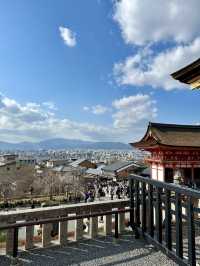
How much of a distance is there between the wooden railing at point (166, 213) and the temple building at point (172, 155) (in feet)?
36.8

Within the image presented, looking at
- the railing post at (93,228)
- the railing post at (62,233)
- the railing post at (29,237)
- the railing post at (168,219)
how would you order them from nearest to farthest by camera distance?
the railing post at (168,219) < the railing post at (29,237) < the railing post at (62,233) < the railing post at (93,228)

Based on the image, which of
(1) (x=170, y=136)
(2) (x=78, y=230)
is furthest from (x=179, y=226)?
(1) (x=170, y=136)

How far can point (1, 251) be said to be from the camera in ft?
20.8

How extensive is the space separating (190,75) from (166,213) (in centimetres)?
276

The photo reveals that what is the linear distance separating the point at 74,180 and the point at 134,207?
44397 mm

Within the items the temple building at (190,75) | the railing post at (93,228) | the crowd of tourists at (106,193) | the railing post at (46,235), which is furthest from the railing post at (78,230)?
the crowd of tourists at (106,193)

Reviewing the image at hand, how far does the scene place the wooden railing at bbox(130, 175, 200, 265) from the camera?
527cm

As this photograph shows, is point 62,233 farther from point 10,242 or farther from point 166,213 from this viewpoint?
point 166,213

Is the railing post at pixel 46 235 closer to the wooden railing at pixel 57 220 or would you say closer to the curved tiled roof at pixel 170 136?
the wooden railing at pixel 57 220

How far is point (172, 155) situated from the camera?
18828 mm

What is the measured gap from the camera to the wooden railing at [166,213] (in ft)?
17.3

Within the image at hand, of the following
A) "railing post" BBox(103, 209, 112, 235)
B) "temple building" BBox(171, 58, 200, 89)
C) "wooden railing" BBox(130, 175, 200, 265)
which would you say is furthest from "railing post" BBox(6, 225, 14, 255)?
"temple building" BBox(171, 58, 200, 89)

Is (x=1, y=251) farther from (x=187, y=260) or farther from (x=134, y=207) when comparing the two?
(x=187, y=260)

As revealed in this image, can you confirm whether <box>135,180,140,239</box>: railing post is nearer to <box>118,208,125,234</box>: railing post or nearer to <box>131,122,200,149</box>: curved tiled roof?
<box>118,208,125,234</box>: railing post
